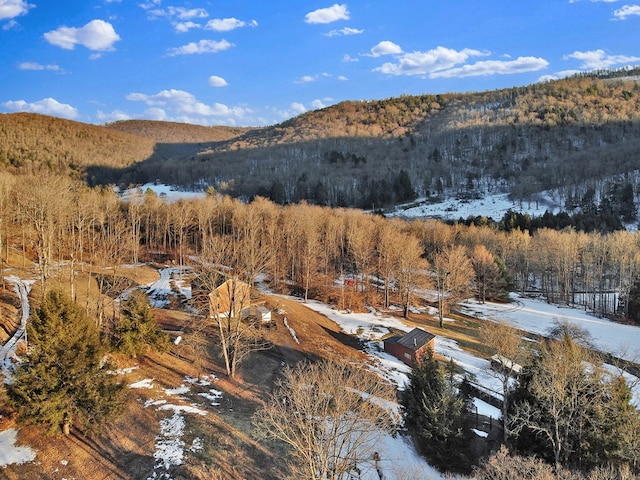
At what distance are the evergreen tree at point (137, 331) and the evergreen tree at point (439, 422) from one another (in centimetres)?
1661

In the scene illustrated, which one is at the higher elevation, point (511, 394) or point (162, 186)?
point (162, 186)

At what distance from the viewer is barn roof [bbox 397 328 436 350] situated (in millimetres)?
35125

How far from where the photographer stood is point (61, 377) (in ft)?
55.1

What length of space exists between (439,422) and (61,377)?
17.8 meters

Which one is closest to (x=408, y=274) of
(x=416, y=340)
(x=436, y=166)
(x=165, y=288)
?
(x=416, y=340)

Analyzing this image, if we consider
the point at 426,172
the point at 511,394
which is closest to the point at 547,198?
the point at 426,172

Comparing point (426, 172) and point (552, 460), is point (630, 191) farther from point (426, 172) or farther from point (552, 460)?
point (552, 460)

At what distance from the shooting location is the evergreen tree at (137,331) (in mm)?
25062

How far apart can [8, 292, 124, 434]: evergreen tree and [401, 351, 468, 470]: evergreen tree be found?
49.7 ft

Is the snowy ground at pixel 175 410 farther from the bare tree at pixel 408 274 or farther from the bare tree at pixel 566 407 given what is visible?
the bare tree at pixel 408 274

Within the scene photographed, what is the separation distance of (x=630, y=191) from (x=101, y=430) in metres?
130

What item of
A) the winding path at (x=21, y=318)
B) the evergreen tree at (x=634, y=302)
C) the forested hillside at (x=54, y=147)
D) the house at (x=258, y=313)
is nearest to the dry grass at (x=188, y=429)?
the winding path at (x=21, y=318)

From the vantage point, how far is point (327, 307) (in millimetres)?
49250

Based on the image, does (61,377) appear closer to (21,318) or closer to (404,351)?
(21,318)
